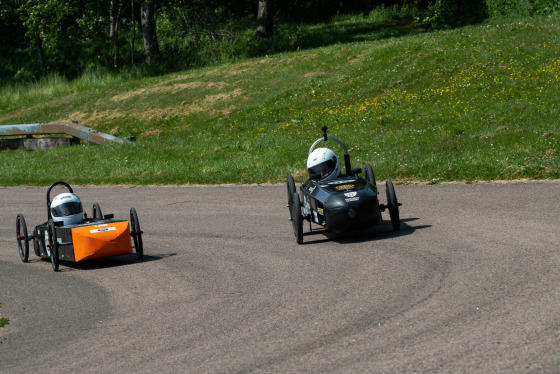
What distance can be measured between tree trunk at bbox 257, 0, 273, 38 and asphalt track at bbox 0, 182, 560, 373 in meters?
28.4

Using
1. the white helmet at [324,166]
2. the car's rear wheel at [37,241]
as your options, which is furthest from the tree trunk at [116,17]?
the white helmet at [324,166]

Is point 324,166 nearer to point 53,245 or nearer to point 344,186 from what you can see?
point 344,186

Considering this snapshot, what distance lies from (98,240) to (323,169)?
3.67m

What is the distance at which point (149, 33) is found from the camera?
133 ft

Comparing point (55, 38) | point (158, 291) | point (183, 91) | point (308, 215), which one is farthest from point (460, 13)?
point (158, 291)

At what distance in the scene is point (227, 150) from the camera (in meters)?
23.2

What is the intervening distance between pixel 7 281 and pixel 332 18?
41751mm

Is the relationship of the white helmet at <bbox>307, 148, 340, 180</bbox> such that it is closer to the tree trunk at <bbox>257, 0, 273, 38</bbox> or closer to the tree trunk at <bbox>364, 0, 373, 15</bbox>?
the tree trunk at <bbox>257, 0, 273, 38</bbox>

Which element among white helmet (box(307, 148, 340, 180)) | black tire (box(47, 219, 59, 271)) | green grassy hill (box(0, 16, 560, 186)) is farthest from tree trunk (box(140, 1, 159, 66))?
black tire (box(47, 219, 59, 271))

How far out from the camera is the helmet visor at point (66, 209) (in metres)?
12.0

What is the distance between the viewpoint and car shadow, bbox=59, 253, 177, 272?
1141 centimetres

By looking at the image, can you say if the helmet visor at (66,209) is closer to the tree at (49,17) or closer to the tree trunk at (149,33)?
the tree at (49,17)

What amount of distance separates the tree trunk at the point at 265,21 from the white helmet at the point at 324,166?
29607 mm

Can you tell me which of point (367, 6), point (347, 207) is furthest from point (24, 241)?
point (367, 6)
